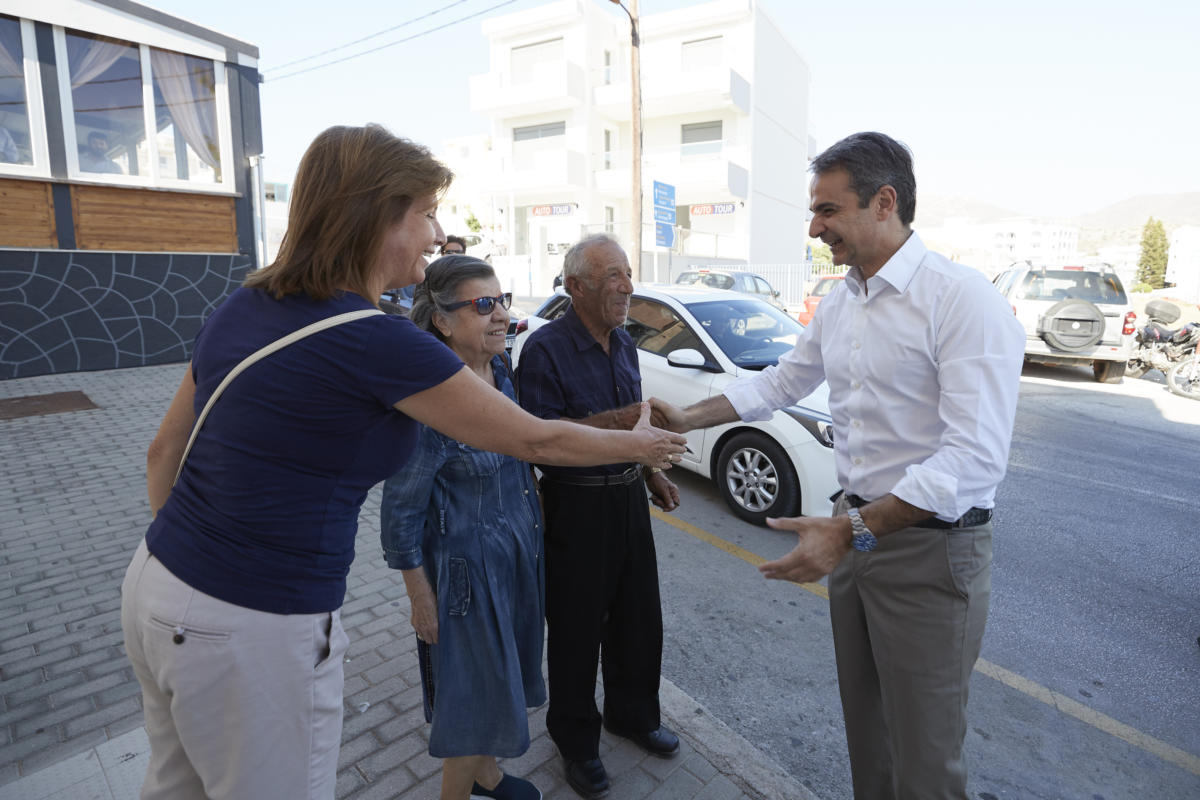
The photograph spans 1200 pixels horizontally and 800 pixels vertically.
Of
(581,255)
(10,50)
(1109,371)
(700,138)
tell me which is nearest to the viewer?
(581,255)

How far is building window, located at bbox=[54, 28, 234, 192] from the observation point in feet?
31.4

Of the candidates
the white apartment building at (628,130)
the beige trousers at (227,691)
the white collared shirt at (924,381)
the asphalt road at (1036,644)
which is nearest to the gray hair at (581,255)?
the white collared shirt at (924,381)

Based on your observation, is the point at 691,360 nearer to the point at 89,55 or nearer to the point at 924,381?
the point at 924,381

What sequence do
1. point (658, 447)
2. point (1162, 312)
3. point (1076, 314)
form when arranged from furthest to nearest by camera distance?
point (1162, 312) → point (1076, 314) → point (658, 447)

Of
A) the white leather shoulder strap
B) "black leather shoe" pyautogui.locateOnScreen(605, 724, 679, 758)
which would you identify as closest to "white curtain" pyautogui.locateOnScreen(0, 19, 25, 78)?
the white leather shoulder strap

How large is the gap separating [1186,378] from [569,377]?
1229 cm

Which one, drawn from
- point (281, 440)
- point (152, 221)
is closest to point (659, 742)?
point (281, 440)

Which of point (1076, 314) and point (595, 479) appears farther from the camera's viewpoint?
point (1076, 314)

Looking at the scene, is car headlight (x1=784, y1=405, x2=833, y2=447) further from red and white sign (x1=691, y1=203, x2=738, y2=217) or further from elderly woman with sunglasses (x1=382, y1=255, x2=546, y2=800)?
red and white sign (x1=691, y1=203, x2=738, y2=217)

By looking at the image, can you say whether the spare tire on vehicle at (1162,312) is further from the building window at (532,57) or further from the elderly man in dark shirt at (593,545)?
the building window at (532,57)

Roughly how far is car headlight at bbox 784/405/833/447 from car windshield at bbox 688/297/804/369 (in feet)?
1.97

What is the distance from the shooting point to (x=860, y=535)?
5.76 feet

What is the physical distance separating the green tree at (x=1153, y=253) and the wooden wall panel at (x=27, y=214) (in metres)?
59.5

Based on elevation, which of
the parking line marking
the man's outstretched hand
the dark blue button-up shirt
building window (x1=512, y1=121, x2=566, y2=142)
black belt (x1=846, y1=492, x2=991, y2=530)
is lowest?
the parking line marking
